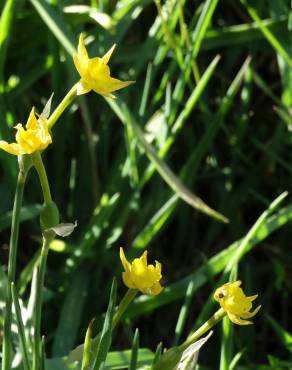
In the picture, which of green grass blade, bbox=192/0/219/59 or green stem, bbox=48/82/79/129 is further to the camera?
green grass blade, bbox=192/0/219/59

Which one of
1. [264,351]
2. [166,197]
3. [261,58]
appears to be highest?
[261,58]

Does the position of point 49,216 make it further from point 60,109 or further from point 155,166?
point 155,166

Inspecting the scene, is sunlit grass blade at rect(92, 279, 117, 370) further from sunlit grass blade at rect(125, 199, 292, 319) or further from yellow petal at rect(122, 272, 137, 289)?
sunlit grass blade at rect(125, 199, 292, 319)

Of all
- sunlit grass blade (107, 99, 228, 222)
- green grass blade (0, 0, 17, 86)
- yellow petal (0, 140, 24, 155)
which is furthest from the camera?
green grass blade (0, 0, 17, 86)

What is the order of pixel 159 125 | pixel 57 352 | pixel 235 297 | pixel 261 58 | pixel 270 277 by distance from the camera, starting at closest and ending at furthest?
pixel 235 297
pixel 57 352
pixel 159 125
pixel 270 277
pixel 261 58

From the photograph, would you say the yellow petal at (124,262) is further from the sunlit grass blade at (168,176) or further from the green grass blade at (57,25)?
the green grass blade at (57,25)

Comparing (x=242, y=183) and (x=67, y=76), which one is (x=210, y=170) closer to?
(x=242, y=183)

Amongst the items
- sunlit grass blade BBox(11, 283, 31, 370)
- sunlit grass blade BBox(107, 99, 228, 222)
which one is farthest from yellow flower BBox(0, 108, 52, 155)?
sunlit grass blade BBox(107, 99, 228, 222)

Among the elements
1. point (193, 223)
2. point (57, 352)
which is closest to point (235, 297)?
point (57, 352)
